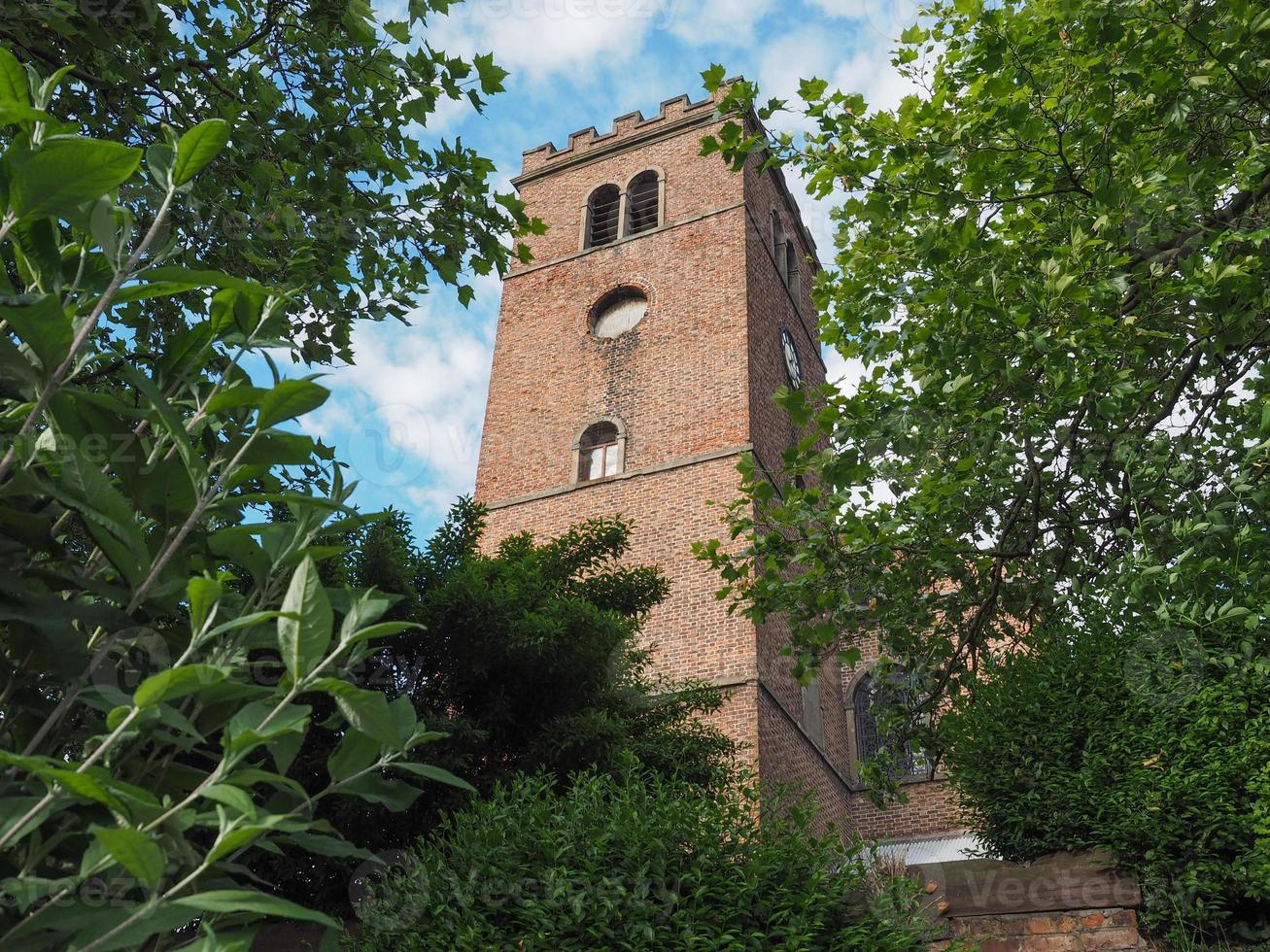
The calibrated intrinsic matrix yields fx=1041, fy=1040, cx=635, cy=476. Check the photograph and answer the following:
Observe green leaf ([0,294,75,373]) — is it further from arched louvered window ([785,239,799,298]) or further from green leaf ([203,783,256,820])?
arched louvered window ([785,239,799,298])

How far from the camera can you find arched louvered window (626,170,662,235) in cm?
2233

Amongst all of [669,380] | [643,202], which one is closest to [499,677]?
[669,380]

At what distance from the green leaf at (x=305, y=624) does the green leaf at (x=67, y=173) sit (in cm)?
54

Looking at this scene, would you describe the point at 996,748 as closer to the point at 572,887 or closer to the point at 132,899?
the point at 572,887

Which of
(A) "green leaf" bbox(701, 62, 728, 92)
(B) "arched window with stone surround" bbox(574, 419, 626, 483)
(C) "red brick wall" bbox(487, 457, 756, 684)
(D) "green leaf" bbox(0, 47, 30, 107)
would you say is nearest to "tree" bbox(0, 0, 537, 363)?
(A) "green leaf" bbox(701, 62, 728, 92)

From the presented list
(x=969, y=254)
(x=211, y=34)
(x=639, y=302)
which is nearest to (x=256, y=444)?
(x=211, y=34)

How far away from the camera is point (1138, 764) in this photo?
24.3 ft

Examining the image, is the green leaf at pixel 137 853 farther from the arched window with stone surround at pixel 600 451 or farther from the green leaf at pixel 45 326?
the arched window with stone surround at pixel 600 451

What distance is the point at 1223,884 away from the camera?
6.86m

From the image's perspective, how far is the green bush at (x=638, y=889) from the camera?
6.06 meters

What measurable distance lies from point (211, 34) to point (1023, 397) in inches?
227

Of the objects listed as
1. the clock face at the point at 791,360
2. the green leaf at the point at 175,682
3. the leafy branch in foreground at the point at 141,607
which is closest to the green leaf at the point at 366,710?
the leafy branch in foreground at the point at 141,607

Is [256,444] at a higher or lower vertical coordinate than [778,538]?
lower

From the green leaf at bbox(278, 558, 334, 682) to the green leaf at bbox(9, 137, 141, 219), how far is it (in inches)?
21.4
